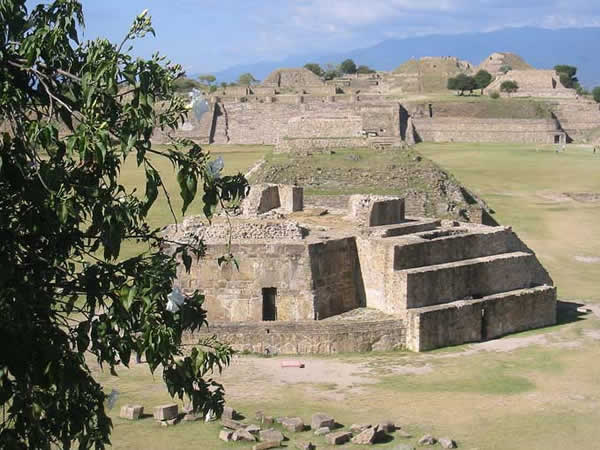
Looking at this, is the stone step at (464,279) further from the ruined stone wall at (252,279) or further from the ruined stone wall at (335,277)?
the ruined stone wall at (252,279)

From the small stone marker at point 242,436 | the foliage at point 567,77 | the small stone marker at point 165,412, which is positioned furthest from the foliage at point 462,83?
the small stone marker at point 242,436

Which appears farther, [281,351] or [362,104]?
[362,104]

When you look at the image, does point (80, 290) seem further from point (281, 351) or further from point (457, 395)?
point (281, 351)

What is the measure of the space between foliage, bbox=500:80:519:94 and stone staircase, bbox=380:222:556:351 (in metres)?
63.5

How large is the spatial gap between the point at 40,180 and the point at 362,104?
61296mm

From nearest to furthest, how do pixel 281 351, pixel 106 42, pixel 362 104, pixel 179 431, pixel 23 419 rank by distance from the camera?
pixel 23 419
pixel 106 42
pixel 179 431
pixel 281 351
pixel 362 104

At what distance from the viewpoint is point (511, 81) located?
84.4 metres

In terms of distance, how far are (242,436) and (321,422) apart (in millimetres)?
1182

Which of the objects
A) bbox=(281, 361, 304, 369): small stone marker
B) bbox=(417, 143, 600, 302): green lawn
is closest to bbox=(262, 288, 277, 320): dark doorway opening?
bbox=(281, 361, 304, 369): small stone marker

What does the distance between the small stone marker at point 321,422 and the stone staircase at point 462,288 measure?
511 centimetres

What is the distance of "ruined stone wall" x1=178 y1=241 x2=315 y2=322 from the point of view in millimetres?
19031

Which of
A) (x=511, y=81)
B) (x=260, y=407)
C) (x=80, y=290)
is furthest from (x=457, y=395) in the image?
(x=511, y=81)

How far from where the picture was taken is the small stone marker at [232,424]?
13.5m

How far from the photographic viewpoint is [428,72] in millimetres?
91250
